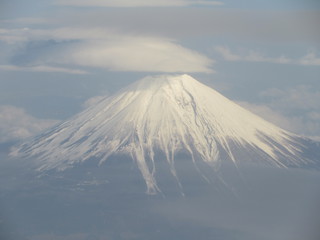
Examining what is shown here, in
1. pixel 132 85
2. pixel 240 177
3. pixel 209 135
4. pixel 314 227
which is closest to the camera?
pixel 314 227

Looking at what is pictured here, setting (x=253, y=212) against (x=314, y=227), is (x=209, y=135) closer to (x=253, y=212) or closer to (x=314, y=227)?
(x=253, y=212)

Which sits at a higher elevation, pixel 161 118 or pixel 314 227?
pixel 161 118

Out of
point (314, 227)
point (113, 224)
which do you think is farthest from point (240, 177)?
point (314, 227)

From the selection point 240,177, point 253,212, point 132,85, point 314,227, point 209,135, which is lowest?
point 314,227

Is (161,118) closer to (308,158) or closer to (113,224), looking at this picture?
(308,158)

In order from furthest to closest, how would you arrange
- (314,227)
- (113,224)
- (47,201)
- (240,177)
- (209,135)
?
(209,135) < (240,177) < (47,201) < (113,224) < (314,227)

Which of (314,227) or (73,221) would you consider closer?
(314,227)
